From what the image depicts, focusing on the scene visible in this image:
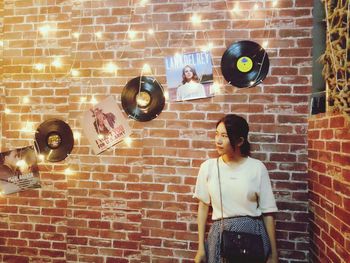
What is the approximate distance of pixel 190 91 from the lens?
3.09 metres

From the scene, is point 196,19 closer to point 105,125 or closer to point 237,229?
point 105,125

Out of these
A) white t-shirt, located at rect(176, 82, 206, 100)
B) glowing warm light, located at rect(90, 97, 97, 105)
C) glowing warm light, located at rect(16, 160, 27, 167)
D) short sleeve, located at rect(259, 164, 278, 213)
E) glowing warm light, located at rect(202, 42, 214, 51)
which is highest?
glowing warm light, located at rect(202, 42, 214, 51)

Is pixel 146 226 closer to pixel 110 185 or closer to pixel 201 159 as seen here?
pixel 110 185

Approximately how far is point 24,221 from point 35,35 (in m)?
2.09

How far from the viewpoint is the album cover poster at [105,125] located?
3.24 m

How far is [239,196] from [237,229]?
27cm

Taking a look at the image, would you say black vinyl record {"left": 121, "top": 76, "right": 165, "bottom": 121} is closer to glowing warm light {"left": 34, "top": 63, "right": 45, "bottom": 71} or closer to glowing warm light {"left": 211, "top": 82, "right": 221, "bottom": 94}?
glowing warm light {"left": 211, "top": 82, "right": 221, "bottom": 94}

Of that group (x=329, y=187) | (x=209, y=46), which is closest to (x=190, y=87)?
(x=209, y=46)

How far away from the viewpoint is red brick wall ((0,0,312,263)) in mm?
2932

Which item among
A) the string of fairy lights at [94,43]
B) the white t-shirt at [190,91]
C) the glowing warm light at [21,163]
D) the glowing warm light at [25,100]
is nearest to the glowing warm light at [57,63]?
the string of fairy lights at [94,43]

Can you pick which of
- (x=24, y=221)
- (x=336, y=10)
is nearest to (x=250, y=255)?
(x=336, y=10)

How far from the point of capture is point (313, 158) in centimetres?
276

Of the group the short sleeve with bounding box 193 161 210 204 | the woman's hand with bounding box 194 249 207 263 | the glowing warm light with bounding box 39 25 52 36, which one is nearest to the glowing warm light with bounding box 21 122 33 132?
the glowing warm light with bounding box 39 25 52 36

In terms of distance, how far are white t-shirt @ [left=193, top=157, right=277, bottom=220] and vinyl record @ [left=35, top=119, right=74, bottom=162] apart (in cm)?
165
